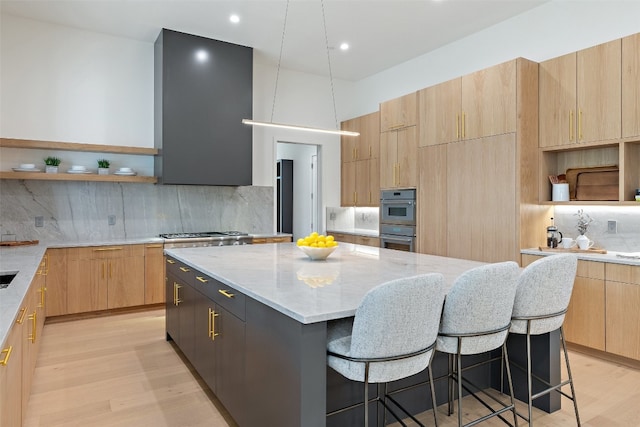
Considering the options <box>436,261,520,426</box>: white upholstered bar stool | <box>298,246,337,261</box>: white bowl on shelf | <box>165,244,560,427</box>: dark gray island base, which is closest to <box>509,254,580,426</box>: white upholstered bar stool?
<box>436,261,520,426</box>: white upholstered bar stool

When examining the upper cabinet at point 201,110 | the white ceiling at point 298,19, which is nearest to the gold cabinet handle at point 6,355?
the upper cabinet at point 201,110

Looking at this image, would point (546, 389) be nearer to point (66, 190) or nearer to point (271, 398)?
point (271, 398)

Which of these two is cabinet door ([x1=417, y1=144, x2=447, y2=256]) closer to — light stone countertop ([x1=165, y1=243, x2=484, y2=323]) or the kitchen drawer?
light stone countertop ([x1=165, y1=243, x2=484, y2=323])

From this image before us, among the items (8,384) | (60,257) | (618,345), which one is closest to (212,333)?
(8,384)

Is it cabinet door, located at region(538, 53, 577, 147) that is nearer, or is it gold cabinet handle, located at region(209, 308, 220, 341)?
gold cabinet handle, located at region(209, 308, 220, 341)

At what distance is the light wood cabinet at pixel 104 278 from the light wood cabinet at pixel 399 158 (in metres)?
3.15

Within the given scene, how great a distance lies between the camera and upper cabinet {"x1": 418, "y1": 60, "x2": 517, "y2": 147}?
3898 millimetres

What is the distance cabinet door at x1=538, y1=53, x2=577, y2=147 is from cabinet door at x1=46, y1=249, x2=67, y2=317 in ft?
16.2

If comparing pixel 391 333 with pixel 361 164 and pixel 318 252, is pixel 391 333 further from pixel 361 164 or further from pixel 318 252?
pixel 361 164

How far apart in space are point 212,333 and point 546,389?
79.3 inches

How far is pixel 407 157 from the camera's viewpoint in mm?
5145

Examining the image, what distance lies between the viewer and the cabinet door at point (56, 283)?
4254 mm

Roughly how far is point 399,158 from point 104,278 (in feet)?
12.2

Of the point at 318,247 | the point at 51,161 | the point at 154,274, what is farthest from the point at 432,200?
the point at 51,161
